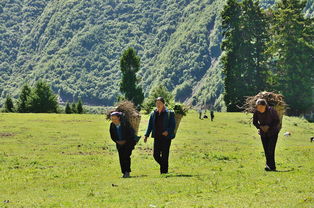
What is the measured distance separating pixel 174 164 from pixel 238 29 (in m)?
75.9

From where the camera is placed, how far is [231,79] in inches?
3681

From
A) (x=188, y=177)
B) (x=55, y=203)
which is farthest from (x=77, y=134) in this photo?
(x=55, y=203)

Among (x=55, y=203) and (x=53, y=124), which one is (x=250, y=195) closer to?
(x=55, y=203)

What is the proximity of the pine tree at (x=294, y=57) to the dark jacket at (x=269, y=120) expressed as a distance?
72999 mm

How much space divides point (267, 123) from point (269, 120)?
4.8 inches

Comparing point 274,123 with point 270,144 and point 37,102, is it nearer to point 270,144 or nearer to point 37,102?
point 270,144

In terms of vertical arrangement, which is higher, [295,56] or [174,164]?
[295,56]

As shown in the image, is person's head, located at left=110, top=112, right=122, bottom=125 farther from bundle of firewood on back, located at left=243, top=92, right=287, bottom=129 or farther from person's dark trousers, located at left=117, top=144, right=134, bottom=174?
bundle of firewood on back, located at left=243, top=92, right=287, bottom=129

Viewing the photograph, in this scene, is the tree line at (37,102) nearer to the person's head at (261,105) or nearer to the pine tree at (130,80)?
the pine tree at (130,80)

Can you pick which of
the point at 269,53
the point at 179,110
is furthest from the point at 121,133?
the point at 269,53

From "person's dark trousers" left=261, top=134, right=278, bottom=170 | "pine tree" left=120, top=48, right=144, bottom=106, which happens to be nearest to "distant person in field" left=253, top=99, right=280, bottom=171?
"person's dark trousers" left=261, top=134, right=278, bottom=170

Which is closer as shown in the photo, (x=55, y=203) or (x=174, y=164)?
(x=55, y=203)

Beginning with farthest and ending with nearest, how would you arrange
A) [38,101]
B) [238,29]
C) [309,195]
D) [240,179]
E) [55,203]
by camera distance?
[38,101]
[238,29]
[240,179]
[55,203]
[309,195]

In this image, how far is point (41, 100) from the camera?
4146 inches
